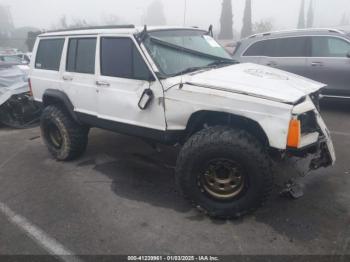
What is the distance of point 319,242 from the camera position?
300 centimetres

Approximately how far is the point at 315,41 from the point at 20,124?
6.74m

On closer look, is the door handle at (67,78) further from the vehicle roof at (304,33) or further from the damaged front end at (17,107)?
the vehicle roof at (304,33)

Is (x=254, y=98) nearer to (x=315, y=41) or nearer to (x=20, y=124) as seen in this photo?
(x=315, y=41)

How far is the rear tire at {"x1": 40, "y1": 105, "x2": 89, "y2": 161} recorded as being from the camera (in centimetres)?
489

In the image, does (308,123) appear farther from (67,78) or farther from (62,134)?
(62,134)

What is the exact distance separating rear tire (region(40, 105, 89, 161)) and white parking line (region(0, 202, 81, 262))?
4.32 ft

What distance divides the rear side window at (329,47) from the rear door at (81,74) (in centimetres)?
501

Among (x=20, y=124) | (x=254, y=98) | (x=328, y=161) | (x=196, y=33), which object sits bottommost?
(x=20, y=124)

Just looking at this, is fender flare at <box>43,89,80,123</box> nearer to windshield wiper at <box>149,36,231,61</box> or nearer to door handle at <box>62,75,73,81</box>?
door handle at <box>62,75,73,81</box>

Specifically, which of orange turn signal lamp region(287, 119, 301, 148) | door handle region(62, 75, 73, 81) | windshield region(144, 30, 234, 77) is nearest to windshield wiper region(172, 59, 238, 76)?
windshield region(144, 30, 234, 77)

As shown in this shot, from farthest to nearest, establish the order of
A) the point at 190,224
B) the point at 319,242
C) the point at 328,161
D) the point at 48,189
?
the point at 48,189 → the point at 328,161 → the point at 190,224 → the point at 319,242

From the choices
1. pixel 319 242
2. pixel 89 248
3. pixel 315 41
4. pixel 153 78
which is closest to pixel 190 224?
pixel 89 248

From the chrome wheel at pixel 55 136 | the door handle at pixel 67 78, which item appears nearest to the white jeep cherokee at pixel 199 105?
the door handle at pixel 67 78

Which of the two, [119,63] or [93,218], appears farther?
[119,63]
